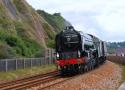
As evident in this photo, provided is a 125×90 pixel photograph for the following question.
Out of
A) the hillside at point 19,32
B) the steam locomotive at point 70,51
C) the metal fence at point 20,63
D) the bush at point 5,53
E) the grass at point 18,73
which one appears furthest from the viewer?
the hillside at point 19,32

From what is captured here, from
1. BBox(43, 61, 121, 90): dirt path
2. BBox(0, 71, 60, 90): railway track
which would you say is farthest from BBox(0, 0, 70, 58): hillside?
BBox(43, 61, 121, 90): dirt path

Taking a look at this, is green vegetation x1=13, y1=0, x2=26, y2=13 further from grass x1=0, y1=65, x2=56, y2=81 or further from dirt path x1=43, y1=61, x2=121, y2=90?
dirt path x1=43, y1=61, x2=121, y2=90

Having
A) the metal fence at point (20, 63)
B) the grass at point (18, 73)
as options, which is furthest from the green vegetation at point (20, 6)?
the grass at point (18, 73)

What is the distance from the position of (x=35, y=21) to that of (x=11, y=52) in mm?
34895

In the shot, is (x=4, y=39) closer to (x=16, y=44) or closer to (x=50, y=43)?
(x=16, y=44)

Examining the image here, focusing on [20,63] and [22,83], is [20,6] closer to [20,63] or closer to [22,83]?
[20,63]

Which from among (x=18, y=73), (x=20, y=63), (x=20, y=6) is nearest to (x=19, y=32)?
(x=20, y=6)

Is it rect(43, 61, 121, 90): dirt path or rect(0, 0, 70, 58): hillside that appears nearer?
rect(43, 61, 121, 90): dirt path

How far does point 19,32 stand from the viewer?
7144cm

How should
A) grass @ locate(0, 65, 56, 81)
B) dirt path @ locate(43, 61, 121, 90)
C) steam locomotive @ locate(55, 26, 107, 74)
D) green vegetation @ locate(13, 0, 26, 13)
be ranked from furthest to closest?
1. green vegetation @ locate(13, 0, 26, 13)
2. steam locomotive @ locate(55, 26, 107, 74)
3. grass @ locate(0, 65, 56, 81)
4. dirt path @ locate(43, 61, 121, 90)

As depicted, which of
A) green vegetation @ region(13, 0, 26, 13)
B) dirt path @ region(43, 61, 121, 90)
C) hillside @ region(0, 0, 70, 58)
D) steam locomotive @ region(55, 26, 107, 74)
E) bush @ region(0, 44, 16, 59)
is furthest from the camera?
green vegetation @ region(13, 0, 26, 13)

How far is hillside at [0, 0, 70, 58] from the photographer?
57931mm

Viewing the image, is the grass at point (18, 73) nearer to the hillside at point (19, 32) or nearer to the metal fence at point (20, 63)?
the metal fence at point (20, 63)

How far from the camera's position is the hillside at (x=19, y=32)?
57931 millimetres
